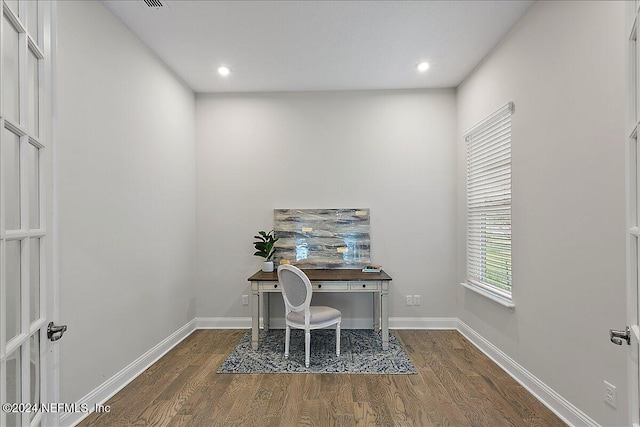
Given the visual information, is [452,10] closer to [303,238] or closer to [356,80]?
[356,80]

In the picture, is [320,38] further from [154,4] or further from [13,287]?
[13,287]

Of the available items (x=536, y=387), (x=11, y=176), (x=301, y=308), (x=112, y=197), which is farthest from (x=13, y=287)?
(x=536, y=387)

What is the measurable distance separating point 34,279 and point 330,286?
103 inches

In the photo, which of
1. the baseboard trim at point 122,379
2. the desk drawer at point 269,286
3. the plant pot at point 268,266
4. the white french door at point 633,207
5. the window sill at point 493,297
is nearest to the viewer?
the white french door at point 633,207

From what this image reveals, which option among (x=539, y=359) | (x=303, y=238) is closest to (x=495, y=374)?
(x=539, y=359)

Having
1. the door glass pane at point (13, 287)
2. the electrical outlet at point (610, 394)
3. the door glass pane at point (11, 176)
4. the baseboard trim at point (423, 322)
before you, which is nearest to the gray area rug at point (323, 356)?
the baseboard trim at point (423, 322)

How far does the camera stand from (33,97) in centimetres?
109

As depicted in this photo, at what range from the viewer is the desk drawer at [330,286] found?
3.41 meters

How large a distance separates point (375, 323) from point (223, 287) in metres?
1.90

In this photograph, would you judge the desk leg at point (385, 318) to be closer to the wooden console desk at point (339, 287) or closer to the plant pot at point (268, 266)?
the wooden console desk at point (339, 287)

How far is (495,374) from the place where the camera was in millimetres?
2854

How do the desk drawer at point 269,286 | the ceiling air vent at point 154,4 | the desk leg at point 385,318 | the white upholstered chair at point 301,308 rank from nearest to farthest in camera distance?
the ceiling air vent at point 154,4 < the white upholstered chair at point 301,308 < the desk leg at point 385,318 < the desk drawer at point 269,286

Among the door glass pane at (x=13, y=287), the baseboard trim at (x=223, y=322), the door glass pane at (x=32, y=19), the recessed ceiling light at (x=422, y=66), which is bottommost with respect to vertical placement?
the baseboard trim at (x=223, y=322)

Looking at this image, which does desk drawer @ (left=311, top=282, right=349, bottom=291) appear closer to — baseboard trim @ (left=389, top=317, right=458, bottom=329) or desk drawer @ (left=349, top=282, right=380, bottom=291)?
desk drawer @ (left=349, top=282, right=380, bottom=291)
